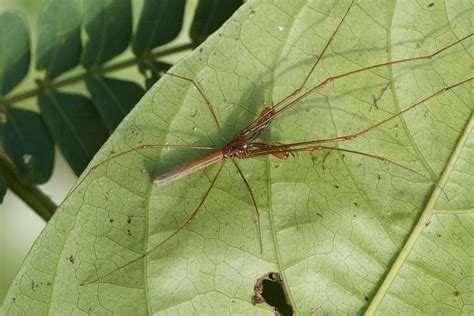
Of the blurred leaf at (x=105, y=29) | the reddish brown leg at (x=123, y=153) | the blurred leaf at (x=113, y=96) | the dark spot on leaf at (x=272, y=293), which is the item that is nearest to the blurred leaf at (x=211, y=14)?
the blurred leaf at (x=105, y=29)

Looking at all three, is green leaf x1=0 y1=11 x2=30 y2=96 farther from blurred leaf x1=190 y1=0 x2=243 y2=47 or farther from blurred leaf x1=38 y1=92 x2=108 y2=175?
blurred leaf x1=190 y1=0 x2=243 y2=47

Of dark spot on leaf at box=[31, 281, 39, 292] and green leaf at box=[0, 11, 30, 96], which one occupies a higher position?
green leaf at box=[0, 11, 30, 96]

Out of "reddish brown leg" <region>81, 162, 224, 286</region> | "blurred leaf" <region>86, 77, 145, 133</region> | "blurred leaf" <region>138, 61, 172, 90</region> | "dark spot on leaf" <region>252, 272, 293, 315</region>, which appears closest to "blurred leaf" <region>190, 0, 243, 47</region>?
A: "blurred leaf" <region>138, 61, 172, 90</region>

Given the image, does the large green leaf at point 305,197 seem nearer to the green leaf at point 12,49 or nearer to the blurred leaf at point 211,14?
the blurred leaf at point 211,14

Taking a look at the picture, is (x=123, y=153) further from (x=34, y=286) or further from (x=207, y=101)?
(x=34, y=286)

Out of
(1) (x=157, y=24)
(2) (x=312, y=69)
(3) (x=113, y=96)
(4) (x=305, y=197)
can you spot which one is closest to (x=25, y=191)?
(3) (x=113, y=96)

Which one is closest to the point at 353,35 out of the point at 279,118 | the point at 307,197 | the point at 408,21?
the point at 408,21
